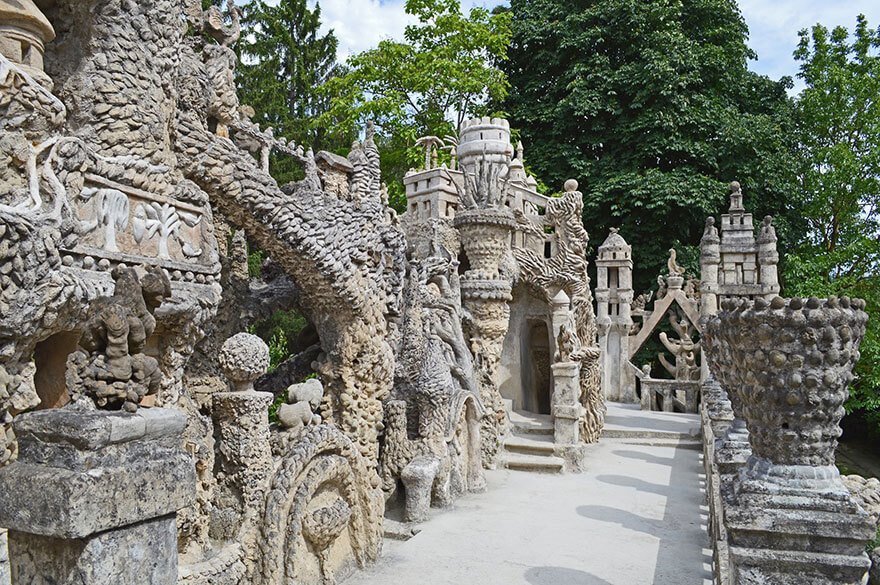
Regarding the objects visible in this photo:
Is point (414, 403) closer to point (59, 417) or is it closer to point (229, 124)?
point (229, 124)

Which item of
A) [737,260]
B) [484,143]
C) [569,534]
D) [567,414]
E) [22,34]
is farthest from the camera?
[737,260]

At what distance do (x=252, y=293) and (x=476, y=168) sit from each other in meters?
5.58

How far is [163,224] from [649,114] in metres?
19.8

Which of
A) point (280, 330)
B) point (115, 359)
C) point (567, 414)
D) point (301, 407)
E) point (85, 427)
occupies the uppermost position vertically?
point (280, 330)

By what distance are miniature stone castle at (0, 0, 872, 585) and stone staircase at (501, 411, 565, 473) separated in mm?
73

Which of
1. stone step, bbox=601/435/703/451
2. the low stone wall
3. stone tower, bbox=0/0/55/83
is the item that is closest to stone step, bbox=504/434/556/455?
stone step, bbox=601/435/703/451

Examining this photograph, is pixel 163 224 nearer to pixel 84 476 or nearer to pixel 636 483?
pixel 84 476

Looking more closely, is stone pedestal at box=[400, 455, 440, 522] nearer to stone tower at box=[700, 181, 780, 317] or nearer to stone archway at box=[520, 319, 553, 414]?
stone archway at box=[520, 319, 553, 414]

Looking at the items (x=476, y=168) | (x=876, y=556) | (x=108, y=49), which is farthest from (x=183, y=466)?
(x=476, y=168)

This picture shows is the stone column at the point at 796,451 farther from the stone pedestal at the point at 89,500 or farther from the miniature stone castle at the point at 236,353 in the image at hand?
the stone pedestal at the point at 89,500

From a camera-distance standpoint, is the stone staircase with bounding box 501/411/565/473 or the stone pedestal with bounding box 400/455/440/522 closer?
the stone pedestal with bounding box 400/455/440/522

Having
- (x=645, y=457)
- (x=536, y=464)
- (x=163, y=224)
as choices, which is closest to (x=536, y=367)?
(x=645, y=457)

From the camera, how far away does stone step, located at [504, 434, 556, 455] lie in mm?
12625

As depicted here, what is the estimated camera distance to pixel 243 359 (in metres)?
6.20
